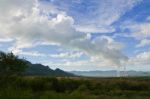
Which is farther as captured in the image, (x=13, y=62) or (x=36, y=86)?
(x=36, y=86)

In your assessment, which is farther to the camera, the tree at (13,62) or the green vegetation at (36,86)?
the tree at (13,62)

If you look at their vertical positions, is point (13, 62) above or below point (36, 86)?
above

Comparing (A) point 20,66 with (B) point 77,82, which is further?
(B) point 77,82

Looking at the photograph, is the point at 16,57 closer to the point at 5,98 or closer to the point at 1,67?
the point at 1,67

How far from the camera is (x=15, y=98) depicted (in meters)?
22.7

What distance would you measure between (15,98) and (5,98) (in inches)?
30.1

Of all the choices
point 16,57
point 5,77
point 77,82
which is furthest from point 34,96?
point 77,82

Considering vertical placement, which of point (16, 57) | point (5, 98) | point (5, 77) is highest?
point (16, 57)

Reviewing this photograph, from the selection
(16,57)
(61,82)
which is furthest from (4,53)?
(61,82)

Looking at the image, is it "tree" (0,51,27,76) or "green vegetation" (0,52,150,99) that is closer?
"green vegetation" (0,52,150,99)

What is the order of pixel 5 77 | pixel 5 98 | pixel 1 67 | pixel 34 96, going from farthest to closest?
pixel 1 67, pixel 5 77, pixel 34 96, pixel 5 98

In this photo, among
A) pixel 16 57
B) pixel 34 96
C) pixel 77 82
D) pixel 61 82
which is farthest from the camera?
pixel 77 82

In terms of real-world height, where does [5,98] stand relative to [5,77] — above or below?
below

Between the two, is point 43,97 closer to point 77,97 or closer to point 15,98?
point 15,98
